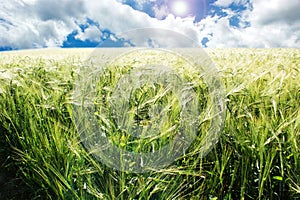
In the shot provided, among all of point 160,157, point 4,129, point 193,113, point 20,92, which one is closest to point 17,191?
point 4,129

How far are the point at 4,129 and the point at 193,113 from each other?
117cm

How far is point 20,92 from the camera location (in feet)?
5.61

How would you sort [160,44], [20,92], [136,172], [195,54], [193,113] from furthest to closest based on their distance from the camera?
[195,54] < [20,92] < [160,44] < [193,113] < [136,172]

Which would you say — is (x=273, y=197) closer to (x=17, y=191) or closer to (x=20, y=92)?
(x=17, y=191)

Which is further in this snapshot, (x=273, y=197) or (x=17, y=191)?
(x=17, y=191)

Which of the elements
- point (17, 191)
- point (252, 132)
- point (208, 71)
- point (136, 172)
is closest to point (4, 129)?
point (17, 191)

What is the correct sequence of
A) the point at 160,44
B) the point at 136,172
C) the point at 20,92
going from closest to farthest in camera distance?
the point at 136,172 < the point at 160,44 < the point at 20,92

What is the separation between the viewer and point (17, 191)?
1.34 metres

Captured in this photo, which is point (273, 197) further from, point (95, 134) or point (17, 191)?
point (17, 191)

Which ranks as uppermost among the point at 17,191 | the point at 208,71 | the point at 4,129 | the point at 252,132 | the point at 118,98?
the point at 208,71

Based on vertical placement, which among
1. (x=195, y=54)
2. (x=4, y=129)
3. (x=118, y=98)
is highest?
(x=195, y=54)

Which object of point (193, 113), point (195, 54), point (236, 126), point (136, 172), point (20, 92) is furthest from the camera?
point (195, 54)

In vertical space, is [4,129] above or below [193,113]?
below

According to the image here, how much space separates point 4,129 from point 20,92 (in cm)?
25
